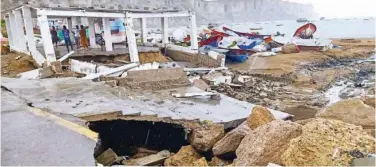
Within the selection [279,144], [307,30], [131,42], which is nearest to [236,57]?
[131,42]

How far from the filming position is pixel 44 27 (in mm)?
12953

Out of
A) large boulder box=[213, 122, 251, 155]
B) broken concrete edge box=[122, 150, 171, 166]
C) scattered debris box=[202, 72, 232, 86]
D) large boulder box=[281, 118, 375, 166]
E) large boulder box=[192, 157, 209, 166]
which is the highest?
large boulder box=[281, 118, 375, 166]

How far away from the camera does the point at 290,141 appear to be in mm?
3789

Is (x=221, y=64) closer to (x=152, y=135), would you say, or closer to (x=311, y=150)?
(x=152, y=135)

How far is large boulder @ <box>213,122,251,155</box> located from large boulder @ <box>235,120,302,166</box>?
58 centimetres

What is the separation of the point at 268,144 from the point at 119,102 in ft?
11.4

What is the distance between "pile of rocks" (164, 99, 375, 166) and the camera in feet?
11.2

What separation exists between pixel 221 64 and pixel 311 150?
1272cm

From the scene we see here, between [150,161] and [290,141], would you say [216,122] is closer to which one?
[150,161]

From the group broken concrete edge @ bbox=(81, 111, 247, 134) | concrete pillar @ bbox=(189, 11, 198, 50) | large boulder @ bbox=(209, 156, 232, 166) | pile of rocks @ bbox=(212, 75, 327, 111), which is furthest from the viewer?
concrete pillar @ bbox=(189, 11, 198, 50)

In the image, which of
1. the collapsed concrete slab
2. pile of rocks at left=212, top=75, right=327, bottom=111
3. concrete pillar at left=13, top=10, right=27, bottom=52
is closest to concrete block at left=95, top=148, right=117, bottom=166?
the collapsed concrete slab

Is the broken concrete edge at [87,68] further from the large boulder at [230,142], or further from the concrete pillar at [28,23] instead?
the large boulder at [230,142]

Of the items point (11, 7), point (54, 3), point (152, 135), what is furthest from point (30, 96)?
point (11, 7)

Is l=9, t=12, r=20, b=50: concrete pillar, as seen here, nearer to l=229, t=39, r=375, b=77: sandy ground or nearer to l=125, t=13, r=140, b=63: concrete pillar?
l=125, t=13, r=140, b=63: concrete pillar
